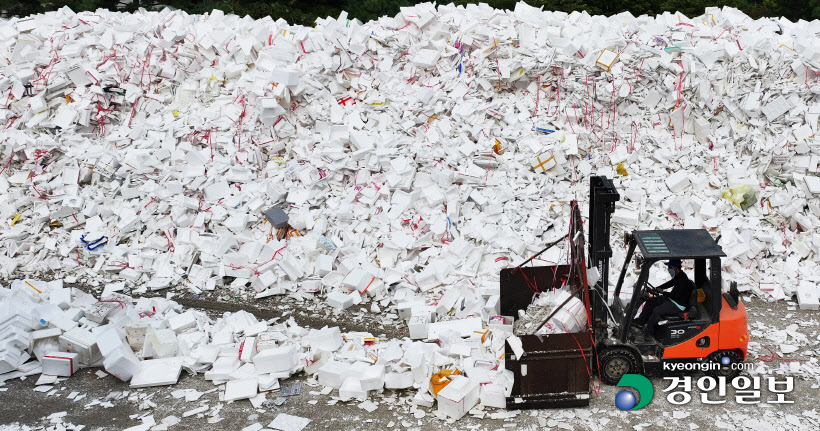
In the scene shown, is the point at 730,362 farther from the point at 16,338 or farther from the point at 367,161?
the point at 16,338

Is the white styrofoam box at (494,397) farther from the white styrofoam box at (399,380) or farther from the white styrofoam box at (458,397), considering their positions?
the white styrofoam box at (399,380)

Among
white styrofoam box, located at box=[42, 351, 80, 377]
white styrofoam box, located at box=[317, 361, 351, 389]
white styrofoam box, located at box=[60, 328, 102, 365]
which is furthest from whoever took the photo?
white styrofoam box, located at box=[60, 328, 102, 365]

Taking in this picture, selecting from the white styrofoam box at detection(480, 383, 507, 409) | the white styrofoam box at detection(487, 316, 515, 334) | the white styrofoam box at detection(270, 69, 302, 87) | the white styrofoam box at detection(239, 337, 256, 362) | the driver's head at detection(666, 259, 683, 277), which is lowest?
the white styrofoam box at detection(480, 383, 507, 409)

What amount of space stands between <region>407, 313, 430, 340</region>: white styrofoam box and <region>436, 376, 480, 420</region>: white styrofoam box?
1.26 metres

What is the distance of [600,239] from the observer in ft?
19.7

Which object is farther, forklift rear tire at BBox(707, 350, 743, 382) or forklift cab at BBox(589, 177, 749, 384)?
forklift rear tire at BBox(707, 350, 743, 382)

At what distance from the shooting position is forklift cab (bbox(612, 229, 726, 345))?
5.70 m

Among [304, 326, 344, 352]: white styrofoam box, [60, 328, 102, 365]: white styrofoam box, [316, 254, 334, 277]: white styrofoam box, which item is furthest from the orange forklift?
[60, 328, 102, 365]: white styrofoam box

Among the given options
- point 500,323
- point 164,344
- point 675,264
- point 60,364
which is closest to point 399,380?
point 500,323

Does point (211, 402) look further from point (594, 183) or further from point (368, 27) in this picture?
point (368, 27)

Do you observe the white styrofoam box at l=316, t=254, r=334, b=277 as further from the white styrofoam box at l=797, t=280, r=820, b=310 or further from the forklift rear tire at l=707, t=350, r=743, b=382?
the white styrofoam box at l=797, t=280, r=820, b=310

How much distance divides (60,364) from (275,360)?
2116mm

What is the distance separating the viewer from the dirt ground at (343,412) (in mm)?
5586

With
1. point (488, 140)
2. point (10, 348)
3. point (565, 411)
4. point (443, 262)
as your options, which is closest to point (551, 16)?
point (488, 140)
